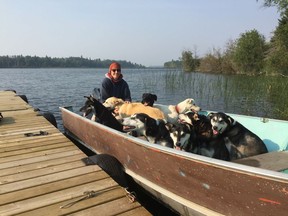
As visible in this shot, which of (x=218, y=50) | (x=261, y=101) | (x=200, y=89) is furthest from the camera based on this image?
(x=218, y=50)

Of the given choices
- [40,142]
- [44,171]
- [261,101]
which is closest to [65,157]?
[44,171]

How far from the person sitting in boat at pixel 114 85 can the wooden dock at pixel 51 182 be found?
2.18 metres

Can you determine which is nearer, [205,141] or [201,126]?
[205,141]

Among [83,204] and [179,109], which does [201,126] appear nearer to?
[179,109]

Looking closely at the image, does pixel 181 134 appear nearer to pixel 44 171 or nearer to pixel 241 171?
pixel 241 171

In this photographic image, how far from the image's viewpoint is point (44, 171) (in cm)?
454

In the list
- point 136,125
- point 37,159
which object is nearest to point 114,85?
point 136,125

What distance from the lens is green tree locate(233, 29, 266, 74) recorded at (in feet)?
153

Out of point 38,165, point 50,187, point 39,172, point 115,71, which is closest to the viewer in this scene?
point 50,187

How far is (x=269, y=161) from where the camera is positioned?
434 centimetres

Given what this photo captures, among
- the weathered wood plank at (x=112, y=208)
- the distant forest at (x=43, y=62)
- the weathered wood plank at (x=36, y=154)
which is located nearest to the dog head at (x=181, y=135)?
the weathered wood plank at (x=112, y=208)

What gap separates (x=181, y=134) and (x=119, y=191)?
1.30 metres

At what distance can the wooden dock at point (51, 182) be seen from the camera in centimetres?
346

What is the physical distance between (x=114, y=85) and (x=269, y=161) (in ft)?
16.7
